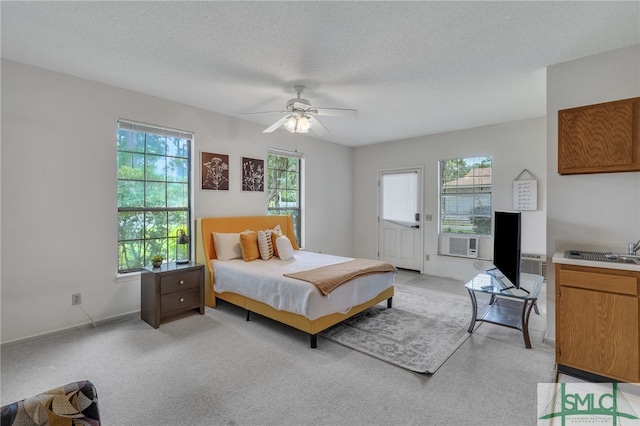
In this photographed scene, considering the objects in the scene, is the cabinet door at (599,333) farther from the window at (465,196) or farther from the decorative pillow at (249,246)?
the decorative pillow at (249,246)

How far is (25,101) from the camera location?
9.12 feet

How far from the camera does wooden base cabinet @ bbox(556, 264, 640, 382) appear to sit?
6.77ft

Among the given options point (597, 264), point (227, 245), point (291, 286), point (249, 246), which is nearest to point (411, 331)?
point (291, 286)

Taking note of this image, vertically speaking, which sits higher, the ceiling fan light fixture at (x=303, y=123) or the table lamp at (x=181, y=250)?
the ceiling fan light fixture at (x=303, y=123)

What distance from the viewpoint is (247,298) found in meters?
3.30

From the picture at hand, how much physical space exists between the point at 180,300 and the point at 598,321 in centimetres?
383

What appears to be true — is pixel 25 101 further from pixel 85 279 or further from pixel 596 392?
pixel 596 392

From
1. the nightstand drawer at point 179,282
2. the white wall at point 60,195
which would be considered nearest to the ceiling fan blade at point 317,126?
the white wall at point 60,195

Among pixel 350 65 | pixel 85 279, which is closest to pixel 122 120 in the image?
pixel 85 279

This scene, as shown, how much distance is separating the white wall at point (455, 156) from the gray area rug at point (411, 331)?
4.86 ft

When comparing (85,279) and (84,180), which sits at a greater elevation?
(84,180)

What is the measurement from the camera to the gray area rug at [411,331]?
8.36 feet

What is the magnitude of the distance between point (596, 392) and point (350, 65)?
10.6 ft

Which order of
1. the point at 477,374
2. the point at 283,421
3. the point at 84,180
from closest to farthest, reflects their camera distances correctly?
the point at 283,421 < the point at 477,374 < the point at 84,180
